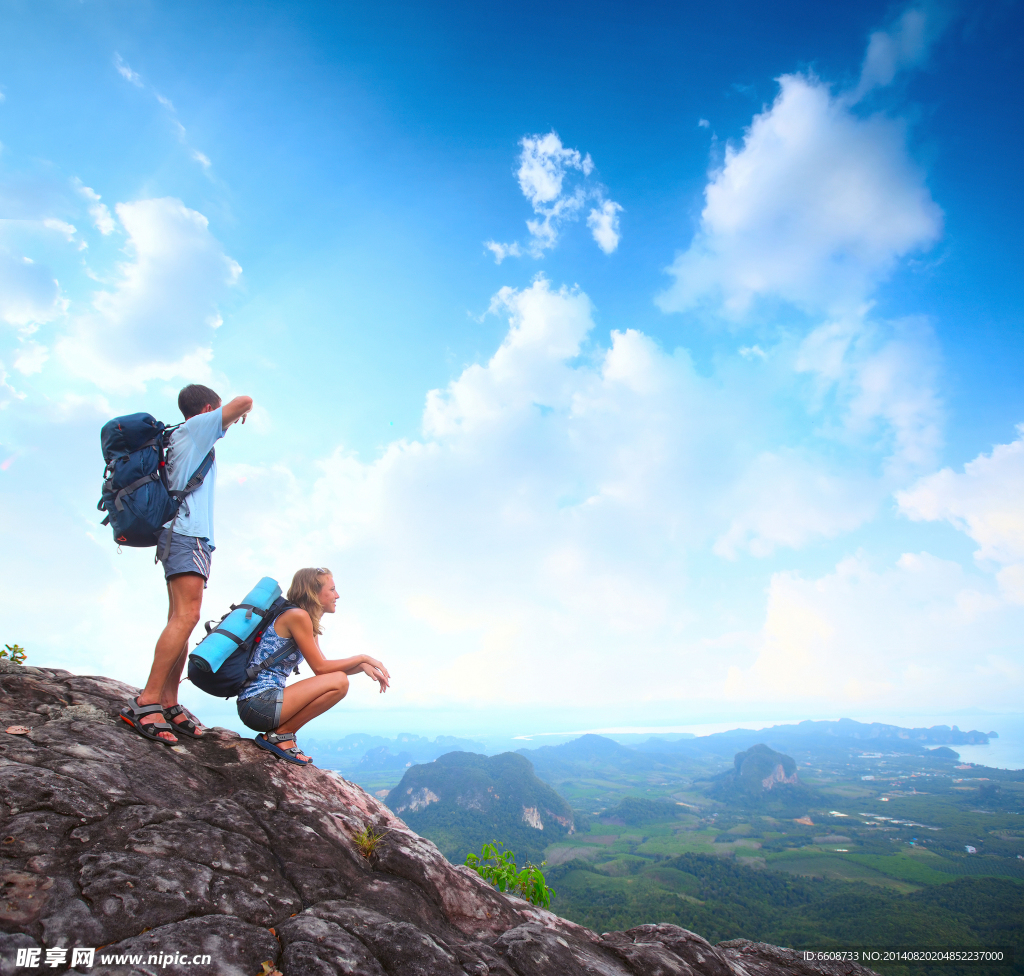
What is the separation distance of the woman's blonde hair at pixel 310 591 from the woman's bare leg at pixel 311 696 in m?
0.78

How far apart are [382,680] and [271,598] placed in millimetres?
2044

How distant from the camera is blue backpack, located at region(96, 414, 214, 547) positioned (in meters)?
6.38

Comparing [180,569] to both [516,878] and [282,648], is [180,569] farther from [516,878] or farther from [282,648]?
[516,878]

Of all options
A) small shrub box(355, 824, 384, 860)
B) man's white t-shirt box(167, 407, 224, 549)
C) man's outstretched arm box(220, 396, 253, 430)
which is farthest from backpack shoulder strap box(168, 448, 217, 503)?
small shrub box(355, 824, 384, 860)

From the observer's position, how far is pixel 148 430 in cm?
666

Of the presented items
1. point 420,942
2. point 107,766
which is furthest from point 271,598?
point 420,942

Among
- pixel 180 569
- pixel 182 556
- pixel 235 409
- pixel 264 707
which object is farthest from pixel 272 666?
pixel 235 409

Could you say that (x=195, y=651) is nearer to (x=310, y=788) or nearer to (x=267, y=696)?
(x=267, y=696)

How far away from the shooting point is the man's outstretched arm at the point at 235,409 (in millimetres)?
7168

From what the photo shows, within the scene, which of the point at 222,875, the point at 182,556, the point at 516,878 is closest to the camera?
the point at 222,875

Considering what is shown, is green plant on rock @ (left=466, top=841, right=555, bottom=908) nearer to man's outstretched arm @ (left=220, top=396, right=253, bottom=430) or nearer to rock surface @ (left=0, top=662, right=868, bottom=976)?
rock surface @ (left=0, top=662, right=868, bottom=976)

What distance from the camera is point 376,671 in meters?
7.33

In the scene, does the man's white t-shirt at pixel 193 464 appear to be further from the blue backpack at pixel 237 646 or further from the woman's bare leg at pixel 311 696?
the woman's bare leg at pixel 311 696

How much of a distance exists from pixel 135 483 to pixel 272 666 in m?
3.10
